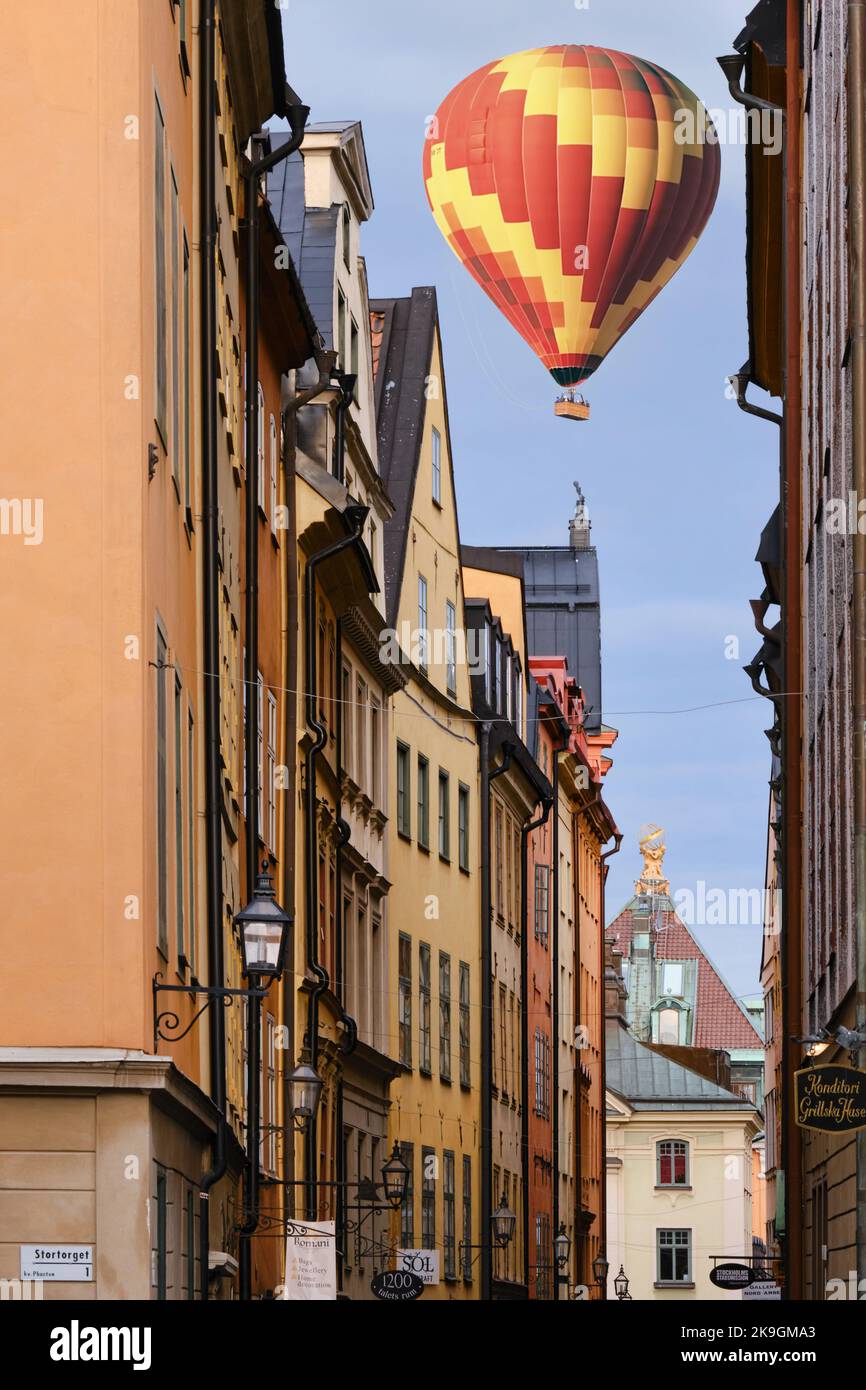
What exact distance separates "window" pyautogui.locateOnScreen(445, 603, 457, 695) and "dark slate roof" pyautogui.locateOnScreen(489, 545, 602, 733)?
29.7 metres

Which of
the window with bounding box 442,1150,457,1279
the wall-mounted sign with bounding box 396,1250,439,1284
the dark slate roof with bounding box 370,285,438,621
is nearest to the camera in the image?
the wall-mounted sign with bounding box 396,1250,439,1284

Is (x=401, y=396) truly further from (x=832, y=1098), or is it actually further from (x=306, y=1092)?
(x=832, y=1098)

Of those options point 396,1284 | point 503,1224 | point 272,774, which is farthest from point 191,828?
point 503,1224

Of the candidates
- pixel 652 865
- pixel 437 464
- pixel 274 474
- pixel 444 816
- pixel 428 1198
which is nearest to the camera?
pixel 274 474

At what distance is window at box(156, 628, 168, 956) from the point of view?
14680mm

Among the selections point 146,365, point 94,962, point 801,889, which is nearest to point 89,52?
point 146,365

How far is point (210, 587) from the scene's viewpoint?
1844 centimetres

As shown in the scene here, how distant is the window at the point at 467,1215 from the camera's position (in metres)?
42.6

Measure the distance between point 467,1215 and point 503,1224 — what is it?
665mm

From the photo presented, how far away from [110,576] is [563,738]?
151 feet

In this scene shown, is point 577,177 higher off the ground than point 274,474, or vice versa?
point 577,177

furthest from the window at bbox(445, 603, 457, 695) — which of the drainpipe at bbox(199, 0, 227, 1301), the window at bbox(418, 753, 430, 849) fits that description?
the drainpipe at bbox(199, 0, 227, 1301)

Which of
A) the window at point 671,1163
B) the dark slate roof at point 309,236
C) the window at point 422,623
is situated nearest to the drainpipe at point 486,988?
the window at point 422,623

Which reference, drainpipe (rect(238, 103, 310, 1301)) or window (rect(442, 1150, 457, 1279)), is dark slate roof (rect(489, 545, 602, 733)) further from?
drainpipe (rect(238, 103, 310, 1301))
